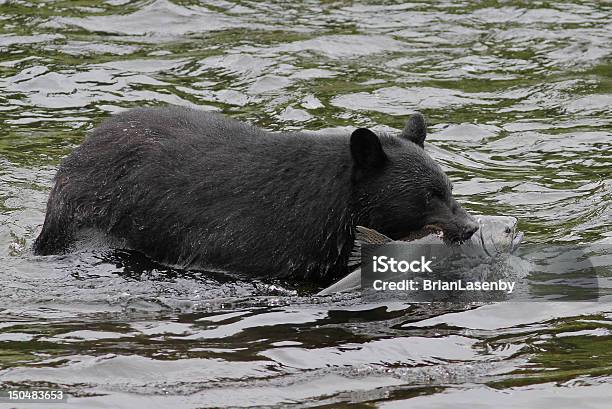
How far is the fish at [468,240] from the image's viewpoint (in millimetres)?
7867

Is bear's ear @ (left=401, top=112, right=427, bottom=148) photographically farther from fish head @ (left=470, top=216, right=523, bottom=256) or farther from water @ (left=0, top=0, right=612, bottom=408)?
water @ (left=0, top=0, right=612, bottom=408)

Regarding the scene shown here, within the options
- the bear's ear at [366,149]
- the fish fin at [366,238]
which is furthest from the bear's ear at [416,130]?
the fish fin at [366,238]

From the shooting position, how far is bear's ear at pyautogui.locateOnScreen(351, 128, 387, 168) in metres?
7.79

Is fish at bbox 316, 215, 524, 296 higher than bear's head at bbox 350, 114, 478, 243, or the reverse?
bear's head at bbox 350, 114, 478, 243

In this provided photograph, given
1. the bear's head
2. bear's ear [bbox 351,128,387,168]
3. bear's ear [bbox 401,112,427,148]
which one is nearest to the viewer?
bear's ear [bbox 351,128,387,168]

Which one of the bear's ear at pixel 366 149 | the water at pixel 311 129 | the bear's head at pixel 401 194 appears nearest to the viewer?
the water at pixel 311 129

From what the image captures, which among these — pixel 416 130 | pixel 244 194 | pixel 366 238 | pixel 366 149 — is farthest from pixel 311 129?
pixel 366 238

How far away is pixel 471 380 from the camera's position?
6.31 meters

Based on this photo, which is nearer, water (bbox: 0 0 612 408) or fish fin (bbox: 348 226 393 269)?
water (bbox: 0 0 612 408)

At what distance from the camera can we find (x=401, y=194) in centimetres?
793

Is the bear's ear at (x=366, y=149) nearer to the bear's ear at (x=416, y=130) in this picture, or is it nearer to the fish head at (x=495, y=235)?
the bear's ear at (x=416, y=130)

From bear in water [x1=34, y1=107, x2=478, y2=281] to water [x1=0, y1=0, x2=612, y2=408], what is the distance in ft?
0.76

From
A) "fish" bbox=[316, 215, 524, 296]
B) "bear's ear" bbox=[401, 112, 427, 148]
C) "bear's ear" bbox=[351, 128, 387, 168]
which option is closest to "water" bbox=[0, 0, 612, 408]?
"fish" bbox=[316, 215, 524, 296]

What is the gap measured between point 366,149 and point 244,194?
0.97 m
